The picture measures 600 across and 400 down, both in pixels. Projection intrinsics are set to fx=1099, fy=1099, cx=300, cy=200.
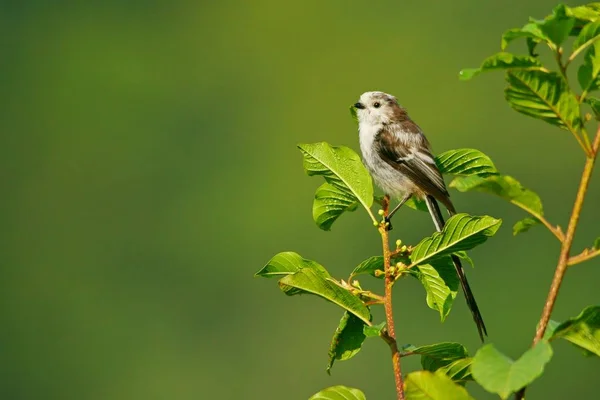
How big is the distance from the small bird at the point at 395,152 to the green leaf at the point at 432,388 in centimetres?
367

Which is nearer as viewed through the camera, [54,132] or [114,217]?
[114,217]

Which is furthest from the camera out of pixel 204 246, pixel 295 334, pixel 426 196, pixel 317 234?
pixel 204 246

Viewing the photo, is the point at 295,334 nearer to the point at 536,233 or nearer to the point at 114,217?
the point at 536,233

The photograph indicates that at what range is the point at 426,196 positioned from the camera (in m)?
6.09

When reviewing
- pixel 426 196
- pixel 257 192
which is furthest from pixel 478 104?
pixel 426 196

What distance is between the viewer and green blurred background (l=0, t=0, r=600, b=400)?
5462cm

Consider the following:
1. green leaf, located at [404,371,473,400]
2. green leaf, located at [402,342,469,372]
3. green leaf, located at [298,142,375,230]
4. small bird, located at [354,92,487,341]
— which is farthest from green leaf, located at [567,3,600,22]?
small bird, located at [354,92,487,341]

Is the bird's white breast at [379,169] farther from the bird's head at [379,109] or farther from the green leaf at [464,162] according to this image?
the green leaf at [464,162]

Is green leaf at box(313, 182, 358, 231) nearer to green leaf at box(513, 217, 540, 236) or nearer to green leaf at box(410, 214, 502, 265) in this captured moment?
green leaf at box(410, 214, 502, 265)

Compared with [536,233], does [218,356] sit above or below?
below

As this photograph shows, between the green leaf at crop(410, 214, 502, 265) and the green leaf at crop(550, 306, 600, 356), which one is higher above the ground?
the green leaf at crop(410, 214, 502, 265)

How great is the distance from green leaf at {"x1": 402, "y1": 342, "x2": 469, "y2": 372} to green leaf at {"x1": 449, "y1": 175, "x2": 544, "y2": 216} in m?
0.40

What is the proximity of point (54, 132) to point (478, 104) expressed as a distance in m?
35.9

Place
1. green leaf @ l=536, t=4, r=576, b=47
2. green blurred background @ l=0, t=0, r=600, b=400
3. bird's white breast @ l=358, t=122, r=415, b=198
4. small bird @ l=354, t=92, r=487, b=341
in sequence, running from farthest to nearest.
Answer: green blurred background @ l=0, t=0, r=600, b=400, bird's white breast @ l=358, t=122, r=415, b=198, small bird @ l=354, t=92, r=487, b=341, green leaf @ l=536, t=4, r=576, b=47
